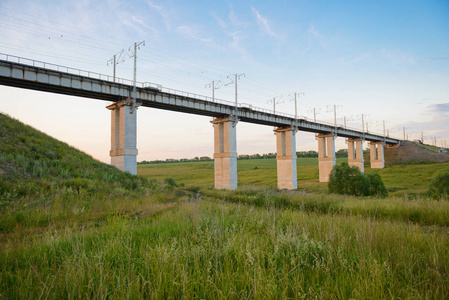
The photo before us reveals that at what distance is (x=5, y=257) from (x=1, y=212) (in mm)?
6024

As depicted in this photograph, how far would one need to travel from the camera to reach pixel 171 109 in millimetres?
37062

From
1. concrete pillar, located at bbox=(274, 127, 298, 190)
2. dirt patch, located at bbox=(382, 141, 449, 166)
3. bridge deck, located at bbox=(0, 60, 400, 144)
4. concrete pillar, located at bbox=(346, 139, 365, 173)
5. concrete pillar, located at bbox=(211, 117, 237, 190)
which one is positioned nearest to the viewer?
bridge deck, located at bbox=(0, 60, 400, 144)

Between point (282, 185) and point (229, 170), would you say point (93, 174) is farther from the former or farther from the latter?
point (282, 185)

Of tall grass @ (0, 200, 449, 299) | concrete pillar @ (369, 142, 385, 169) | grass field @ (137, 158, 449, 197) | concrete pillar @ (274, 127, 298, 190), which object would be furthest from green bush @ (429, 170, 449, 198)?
concrete pillar @ (369, 142, 385, 169)

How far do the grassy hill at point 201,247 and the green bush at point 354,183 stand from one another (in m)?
15.7

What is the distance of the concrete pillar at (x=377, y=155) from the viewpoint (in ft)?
285

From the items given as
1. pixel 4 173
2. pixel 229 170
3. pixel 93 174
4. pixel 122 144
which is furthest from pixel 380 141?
pixel 4 173

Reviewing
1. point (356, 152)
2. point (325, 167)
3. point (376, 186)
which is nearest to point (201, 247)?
point (376, 186)

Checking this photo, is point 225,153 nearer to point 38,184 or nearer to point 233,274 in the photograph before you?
point 38,184

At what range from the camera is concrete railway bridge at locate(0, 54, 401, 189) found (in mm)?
25000

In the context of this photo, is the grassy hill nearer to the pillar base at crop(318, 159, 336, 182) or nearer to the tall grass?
the tall grass

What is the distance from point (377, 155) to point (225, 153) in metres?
75.1

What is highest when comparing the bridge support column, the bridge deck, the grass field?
the bridge deck

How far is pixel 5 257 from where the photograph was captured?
13.3 feet
